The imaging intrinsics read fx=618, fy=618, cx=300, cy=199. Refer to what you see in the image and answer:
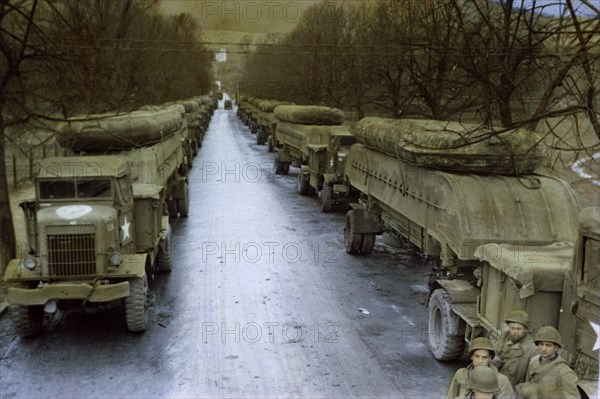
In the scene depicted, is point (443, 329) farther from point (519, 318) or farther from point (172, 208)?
point (172, 208)

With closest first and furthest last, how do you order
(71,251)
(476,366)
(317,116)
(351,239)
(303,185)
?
1. (476,366)
2. (71,251)
3. (351,239)
4. (303,185)
5. (317,116)

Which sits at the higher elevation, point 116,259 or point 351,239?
point 116,259

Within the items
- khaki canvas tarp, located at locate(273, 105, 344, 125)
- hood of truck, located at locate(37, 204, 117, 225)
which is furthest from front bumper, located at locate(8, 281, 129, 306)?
khaki canvas tarp, located at locate(273, 105, 344, 125)

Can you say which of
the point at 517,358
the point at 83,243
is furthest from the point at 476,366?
the point at 83,243

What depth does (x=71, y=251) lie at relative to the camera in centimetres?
897

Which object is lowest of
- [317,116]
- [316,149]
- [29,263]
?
[29,263]

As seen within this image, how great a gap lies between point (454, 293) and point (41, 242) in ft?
19.1

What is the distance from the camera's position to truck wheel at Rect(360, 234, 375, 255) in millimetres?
13915

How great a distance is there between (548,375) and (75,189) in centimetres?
726

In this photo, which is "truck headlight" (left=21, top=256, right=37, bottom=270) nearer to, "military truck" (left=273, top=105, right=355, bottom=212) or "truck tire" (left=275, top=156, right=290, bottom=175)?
"military truck" (left=273, top=105, right=355, bottom=212)

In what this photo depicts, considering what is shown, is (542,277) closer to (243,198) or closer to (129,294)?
(129,294)

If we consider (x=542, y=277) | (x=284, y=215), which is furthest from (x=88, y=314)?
(x=284, y=215)

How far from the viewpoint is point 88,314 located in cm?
1005

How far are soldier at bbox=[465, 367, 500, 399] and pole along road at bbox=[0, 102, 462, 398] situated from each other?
282cm
